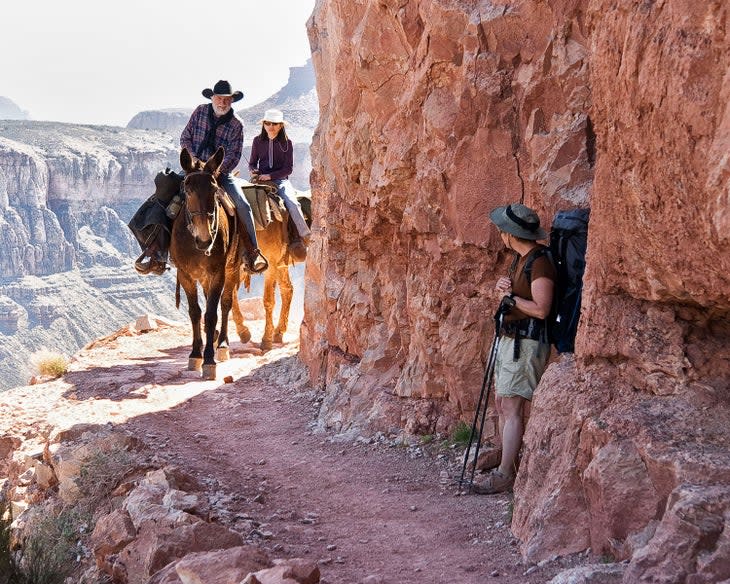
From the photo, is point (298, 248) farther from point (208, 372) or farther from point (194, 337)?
point (208, 372)

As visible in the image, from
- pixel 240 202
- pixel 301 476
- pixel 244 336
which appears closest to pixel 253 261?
pixel 240 202

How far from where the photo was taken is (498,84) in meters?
7.49

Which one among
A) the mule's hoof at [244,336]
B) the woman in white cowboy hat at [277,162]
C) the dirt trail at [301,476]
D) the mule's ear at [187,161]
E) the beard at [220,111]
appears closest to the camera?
the dirt trail at [301,476]

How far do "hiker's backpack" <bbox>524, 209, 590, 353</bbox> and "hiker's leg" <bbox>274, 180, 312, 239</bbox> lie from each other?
9.35m

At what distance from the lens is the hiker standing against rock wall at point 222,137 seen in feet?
42.5

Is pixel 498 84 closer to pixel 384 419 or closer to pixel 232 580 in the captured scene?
pixel 384 419

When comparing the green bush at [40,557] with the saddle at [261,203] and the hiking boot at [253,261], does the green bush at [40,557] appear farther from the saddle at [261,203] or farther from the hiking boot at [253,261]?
the saddle at [261,203]

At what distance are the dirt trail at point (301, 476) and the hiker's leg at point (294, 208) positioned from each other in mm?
2481

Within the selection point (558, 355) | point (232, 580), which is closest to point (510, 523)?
point (558, 355)

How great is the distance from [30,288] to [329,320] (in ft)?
224

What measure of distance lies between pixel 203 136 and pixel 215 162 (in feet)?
3.28

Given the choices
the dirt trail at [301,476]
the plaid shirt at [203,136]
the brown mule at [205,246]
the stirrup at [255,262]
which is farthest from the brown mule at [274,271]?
the dirt trail at [301,476]

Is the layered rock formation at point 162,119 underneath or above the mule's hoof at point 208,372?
above

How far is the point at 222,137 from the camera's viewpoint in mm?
13055
